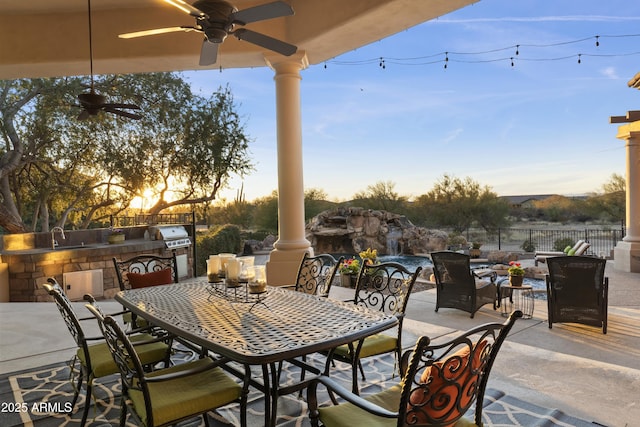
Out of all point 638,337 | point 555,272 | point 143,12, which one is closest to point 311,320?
point 555,272

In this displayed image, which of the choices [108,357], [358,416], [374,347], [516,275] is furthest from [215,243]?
[358,416]

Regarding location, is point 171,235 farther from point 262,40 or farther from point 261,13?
point 261,13

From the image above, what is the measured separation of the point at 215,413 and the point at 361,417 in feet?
3.66

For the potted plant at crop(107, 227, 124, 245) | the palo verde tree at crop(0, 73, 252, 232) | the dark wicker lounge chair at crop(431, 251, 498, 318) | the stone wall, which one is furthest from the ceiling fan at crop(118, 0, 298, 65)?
the stone wall

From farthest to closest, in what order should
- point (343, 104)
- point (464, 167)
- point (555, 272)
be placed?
1. point (464, 167)
2. point (343, 104)
3. point (555, 272)

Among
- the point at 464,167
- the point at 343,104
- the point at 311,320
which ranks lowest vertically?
the point at 311,320

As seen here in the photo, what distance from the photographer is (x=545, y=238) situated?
1468cm

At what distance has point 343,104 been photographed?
16031mm

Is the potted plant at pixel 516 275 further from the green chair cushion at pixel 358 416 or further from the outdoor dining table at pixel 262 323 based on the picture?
the green chair cushion at pixel 358 416

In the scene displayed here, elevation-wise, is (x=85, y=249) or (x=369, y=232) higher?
(x=85, y=249)

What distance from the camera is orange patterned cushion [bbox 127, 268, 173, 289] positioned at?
352cm

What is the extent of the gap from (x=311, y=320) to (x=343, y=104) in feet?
→ 48.5

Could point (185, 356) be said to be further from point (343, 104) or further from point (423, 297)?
point (343, 104)

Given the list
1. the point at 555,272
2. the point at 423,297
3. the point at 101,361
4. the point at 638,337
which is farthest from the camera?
the point at 423,297
